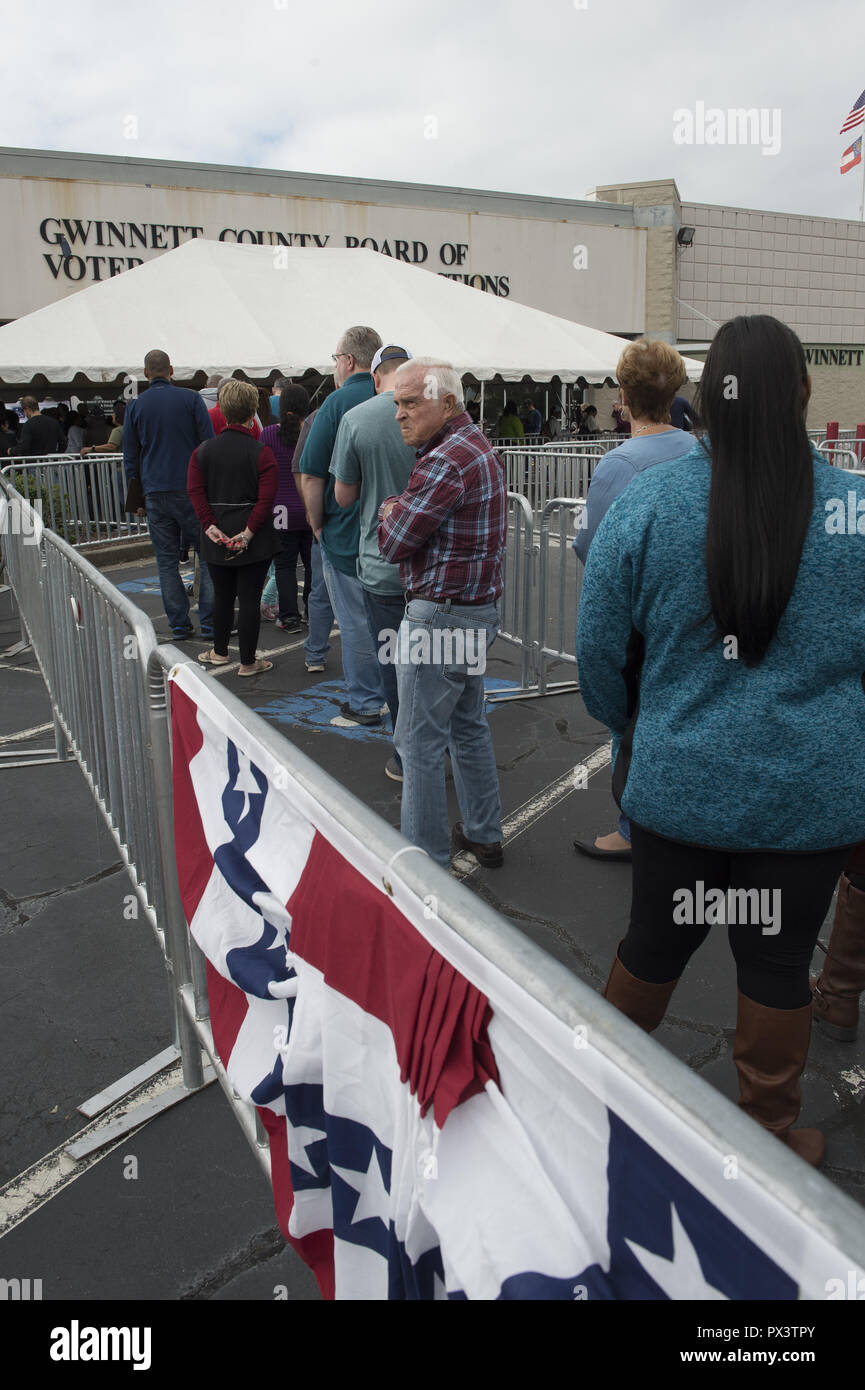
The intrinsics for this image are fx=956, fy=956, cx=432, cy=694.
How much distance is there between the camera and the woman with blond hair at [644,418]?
316cm

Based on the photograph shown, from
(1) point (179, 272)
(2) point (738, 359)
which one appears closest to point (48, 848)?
(2) point (738, 359)

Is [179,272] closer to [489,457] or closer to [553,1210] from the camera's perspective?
[489,457]

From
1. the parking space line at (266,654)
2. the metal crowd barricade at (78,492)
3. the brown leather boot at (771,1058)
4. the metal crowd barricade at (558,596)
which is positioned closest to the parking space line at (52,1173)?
the brown leather boot at (771,1058)

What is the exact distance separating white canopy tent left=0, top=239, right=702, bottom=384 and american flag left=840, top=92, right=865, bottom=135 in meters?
20.3

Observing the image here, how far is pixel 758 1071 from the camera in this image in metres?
2.15

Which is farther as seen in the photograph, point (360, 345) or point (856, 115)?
point (856, 115)

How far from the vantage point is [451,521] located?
11.3 feet

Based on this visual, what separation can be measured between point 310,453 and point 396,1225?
14.8 ft

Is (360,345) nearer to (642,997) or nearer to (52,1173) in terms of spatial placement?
(642,997)

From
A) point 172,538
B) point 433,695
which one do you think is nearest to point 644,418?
point 433,695

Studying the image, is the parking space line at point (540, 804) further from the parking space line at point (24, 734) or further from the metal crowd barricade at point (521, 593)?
the parking space line at point (24, 734)

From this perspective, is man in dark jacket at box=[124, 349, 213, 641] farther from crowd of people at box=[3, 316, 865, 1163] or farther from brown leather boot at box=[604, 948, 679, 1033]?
brown leather boot at box=[604, 948, 679, 1033]

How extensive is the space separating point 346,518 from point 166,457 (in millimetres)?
2718

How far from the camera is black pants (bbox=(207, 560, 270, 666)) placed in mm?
6531
